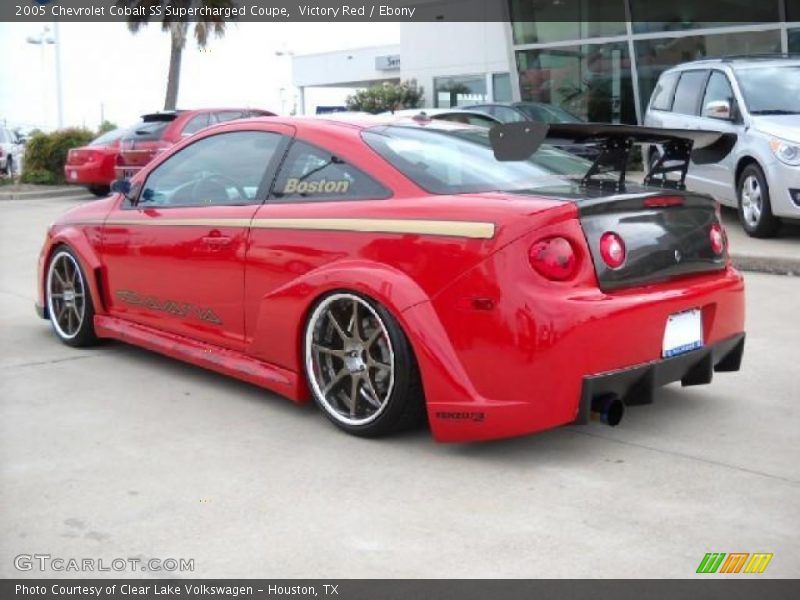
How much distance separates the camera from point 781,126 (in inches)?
356

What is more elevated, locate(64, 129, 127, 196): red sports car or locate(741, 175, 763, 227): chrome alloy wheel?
locate(64, 129, 127, 196): red sports car

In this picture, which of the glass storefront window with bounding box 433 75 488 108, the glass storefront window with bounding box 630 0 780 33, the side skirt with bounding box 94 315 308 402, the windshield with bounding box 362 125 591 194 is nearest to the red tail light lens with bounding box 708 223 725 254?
the windshield with bounding box 362 125 591 194

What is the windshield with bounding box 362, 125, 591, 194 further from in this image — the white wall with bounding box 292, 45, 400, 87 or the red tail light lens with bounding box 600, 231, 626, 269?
the white wall with bounding box 292, 45, 400, 87

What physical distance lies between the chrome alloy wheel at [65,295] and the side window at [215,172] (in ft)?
2.46

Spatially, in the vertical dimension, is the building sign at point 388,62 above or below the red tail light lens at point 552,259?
above

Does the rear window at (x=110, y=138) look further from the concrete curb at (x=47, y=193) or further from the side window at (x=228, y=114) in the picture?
the side window at (x=228, y=114)

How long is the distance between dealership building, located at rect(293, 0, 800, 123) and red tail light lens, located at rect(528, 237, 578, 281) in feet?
41.1

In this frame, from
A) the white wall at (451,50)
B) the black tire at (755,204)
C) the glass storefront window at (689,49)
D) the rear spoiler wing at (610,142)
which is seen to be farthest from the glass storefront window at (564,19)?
the rear spoiler wing at (610,142)

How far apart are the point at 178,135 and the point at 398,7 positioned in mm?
12541

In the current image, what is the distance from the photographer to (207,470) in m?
4.00

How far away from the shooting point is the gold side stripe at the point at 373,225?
3.90m

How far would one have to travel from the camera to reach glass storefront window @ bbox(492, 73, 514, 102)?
23766 millimetres

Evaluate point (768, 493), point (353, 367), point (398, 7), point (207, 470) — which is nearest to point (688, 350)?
point (768, 493)

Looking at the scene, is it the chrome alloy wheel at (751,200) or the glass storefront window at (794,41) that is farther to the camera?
the glass storefront window at (794,41)
